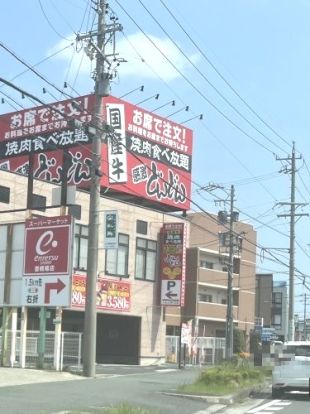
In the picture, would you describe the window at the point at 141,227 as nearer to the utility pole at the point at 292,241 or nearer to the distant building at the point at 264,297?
the utility pole at the point at 292,241

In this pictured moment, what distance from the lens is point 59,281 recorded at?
23.1 meters

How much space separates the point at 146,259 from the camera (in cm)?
3822

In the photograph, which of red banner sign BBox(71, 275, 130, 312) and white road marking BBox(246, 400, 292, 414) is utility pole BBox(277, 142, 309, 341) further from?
white road marking BBox(246, 400, 292, 414)

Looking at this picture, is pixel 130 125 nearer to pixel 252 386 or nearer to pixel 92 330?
pixel 92 330

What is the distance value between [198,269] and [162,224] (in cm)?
1841

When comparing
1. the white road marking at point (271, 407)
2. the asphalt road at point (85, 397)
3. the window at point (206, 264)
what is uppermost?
the window at point (206, 264)

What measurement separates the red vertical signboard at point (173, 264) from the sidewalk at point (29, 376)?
1573 centimetres

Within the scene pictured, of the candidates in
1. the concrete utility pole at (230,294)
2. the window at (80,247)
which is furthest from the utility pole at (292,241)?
the window at (80,247)

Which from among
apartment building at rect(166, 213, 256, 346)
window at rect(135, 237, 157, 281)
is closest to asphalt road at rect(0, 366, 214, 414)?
window at rect(135, 237, 157, 281)

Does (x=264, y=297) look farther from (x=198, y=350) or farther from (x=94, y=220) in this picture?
(x=94, y=220)

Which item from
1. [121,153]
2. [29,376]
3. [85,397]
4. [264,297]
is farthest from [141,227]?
[264,297]

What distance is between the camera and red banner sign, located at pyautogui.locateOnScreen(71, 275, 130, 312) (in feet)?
108

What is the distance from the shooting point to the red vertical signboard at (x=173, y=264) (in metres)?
38.0

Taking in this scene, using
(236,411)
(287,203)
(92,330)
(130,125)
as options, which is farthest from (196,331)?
(236,411)
